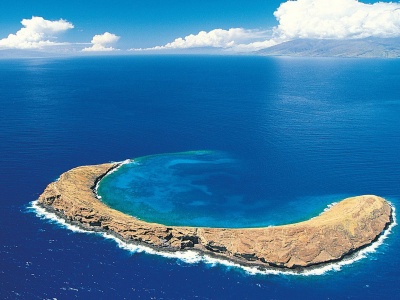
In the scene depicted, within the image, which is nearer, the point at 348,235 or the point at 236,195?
the point at 348,235

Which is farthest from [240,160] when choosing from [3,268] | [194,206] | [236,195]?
[3,268]

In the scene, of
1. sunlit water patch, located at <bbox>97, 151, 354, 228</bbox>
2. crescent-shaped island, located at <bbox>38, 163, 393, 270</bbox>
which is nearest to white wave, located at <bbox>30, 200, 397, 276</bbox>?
crescent-shaped island, located at <bbox>38, 163, 393, 270</bbox>

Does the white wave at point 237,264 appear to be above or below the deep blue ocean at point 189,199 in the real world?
below

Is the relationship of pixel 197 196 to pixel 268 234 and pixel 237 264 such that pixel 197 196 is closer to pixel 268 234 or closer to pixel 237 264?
pixel 268 234

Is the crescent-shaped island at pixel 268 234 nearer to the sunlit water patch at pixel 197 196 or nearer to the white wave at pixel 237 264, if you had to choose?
the white wave at pixel 237 264

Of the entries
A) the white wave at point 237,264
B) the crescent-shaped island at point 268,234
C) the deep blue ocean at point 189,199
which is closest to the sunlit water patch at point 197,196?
the deep blue ocean at point 189,199

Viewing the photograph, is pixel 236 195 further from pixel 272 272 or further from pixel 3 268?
pixel 3 268

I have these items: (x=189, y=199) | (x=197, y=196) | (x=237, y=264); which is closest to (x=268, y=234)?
(x=237, y=264)

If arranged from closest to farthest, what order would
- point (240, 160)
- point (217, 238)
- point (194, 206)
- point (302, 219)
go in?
point (217, 238)
point (302, 219)
point (194, 206)
point (240, 160)
